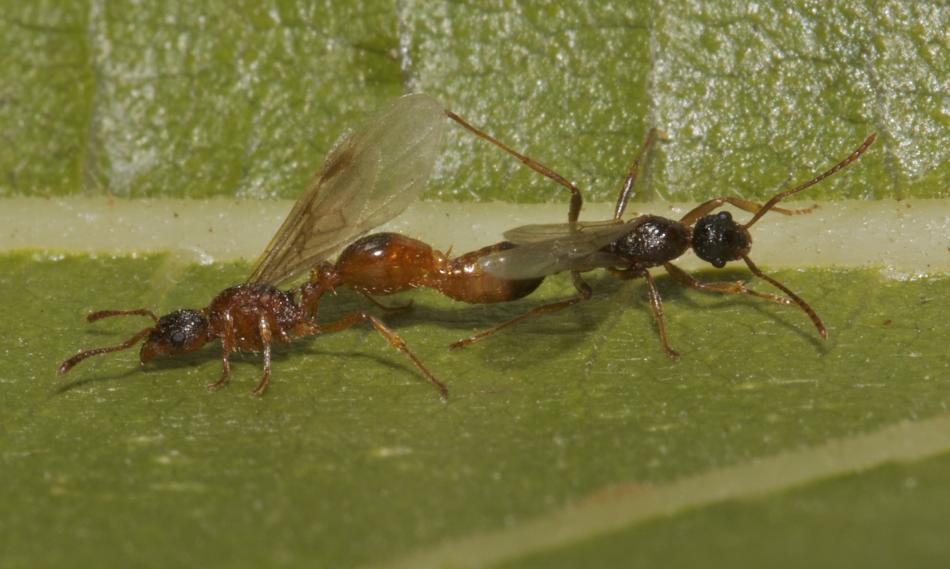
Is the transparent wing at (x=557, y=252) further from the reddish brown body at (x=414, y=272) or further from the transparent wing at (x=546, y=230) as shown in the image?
the reddish brown body at (x=414, y=272)

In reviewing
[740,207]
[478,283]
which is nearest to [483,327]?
[478,283]

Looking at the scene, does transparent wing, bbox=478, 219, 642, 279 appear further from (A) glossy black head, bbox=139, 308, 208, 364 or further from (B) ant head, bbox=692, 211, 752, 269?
(A) glossy black head, bbox=139, 308, 208, 364

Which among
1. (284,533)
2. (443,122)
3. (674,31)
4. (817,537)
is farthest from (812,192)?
(284,533)

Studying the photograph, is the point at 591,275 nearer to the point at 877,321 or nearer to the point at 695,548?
the point at 877,321

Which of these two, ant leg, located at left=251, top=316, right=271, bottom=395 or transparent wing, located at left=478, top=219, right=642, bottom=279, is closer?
ant leg, located at left=251, top=316, right=271, bottom=395

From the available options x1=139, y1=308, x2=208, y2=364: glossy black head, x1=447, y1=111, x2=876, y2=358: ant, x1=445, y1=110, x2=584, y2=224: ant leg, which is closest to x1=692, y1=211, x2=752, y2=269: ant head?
x1=447, y1=111, x2=876, y2=358: ant
